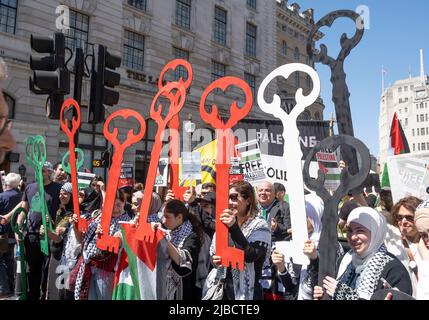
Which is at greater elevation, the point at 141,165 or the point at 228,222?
the point at 141,165

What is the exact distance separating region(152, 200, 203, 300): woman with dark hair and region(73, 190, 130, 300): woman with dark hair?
0.63 metres

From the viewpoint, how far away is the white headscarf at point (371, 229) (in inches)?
85.9

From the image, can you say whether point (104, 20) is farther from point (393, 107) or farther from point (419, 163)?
point (393, 107)

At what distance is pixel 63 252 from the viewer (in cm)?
444

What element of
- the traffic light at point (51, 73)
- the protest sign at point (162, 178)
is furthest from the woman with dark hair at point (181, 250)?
the protest sign at point (162, 178)

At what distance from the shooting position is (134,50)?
18984 mm

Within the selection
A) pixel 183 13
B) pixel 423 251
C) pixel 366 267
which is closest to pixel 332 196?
pixel 366 267

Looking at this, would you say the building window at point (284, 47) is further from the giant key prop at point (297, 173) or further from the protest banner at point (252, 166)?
the giant key prop at point (297, 173)

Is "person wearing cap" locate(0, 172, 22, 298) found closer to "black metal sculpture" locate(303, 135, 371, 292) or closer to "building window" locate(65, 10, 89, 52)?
"black metal sculpture" locate(303, 135, 371, 292)

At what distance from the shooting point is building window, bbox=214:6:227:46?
23469 mm

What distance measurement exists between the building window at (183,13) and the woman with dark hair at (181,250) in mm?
19390
